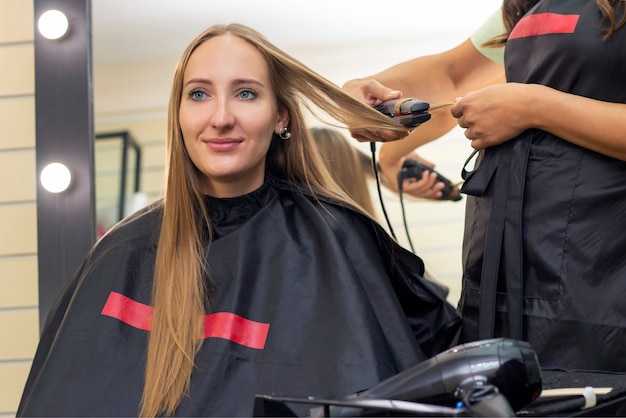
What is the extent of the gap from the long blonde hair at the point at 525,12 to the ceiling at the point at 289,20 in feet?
1.90

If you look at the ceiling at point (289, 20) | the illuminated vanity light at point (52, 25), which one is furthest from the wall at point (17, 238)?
the ceiling at point (289, 20)

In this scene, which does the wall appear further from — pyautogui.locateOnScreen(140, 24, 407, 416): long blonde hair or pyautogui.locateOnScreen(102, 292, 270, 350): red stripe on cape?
pyautogui.locateOnScreen(102, 292, 270, 350): red stripe on cape

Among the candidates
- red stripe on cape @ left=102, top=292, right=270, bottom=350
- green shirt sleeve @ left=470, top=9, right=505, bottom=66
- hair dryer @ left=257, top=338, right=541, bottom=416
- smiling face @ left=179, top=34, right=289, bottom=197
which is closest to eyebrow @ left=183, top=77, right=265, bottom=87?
smiling face @ left=179, top=34, right=289, bottom=197

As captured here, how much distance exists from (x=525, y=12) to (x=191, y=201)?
31.9 inches

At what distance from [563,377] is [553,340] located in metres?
0.12

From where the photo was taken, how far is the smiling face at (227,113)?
1.87m

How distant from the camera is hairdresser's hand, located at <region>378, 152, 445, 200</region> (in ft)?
9.05

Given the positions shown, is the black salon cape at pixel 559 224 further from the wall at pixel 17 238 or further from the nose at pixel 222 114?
the wall at pixel 17 238

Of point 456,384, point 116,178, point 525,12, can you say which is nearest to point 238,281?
point 456,384

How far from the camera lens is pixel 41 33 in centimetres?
271

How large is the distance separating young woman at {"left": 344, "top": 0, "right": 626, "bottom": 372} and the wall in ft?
4.78

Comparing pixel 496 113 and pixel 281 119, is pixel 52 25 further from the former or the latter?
pixel 496 113

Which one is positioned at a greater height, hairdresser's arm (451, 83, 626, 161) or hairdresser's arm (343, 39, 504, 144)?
hairdresser's arm (343, 39, 504, 144)

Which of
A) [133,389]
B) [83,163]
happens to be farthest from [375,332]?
[83,163]
